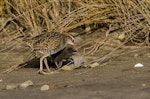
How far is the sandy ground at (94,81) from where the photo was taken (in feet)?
20.5

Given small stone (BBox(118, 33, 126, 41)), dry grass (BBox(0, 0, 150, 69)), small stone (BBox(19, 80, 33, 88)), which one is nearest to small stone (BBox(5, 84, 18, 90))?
small stone (BBox(19, 80, 33, 88))

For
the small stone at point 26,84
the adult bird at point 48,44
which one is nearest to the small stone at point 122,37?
the adult bird at point 48,44

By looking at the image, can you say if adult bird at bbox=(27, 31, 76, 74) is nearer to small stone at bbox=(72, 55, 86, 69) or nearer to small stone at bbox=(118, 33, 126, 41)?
small stone at bbox=(72, 55, 86, 69)

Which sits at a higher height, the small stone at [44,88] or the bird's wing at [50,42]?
the bird's wing at [50,42]

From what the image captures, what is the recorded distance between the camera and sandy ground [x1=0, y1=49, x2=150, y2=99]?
6.25 m

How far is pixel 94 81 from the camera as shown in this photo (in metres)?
7.02

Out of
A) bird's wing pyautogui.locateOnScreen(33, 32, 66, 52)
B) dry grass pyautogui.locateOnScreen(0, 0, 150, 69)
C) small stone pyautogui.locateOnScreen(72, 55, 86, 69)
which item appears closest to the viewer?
bird's wing pyautogui.locateOnScreen(33, 32, 66, 52)

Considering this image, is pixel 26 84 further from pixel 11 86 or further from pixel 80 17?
pixel 80 17

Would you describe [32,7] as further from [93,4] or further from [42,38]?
[42,38]

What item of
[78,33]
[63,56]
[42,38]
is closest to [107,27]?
[78,33]

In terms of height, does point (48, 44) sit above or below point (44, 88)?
above

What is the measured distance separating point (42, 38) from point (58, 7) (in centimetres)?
171

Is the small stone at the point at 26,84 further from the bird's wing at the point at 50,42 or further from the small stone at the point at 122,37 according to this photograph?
the small stone at the point at 122,37

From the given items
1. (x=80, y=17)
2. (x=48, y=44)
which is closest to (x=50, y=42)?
(x=48, y=44)
